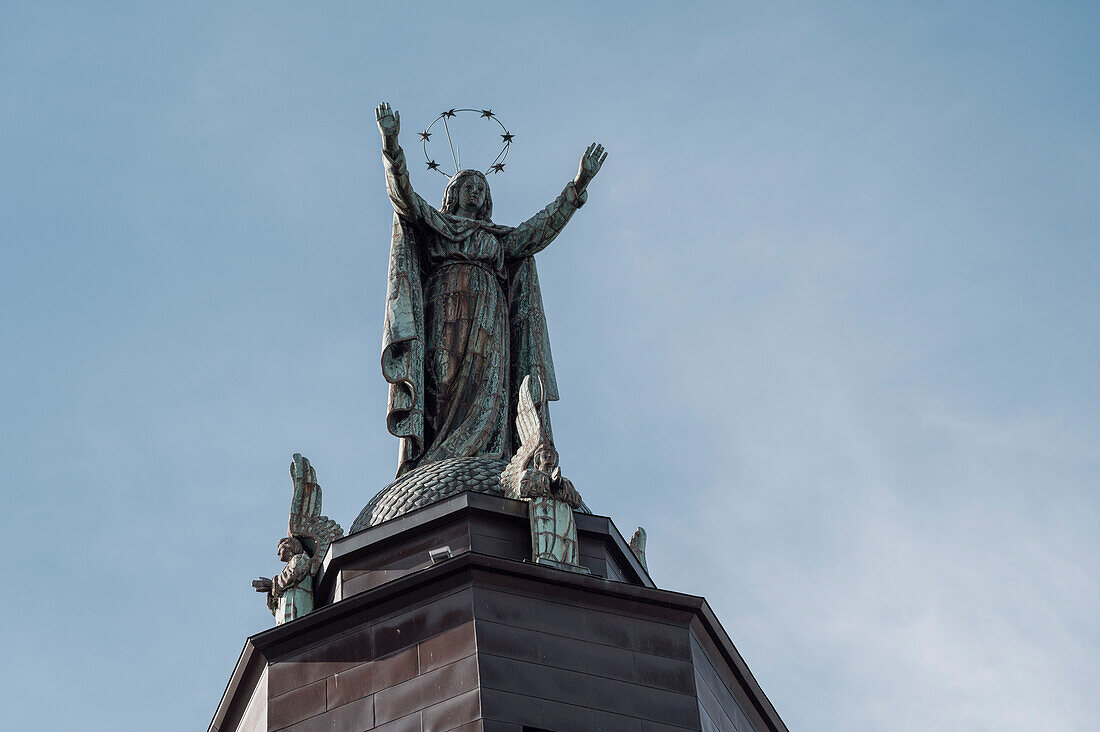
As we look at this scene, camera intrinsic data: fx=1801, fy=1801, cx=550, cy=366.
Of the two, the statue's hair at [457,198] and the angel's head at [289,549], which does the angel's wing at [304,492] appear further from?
the statue's hair at [457,198]

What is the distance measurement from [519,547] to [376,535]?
1672 mm

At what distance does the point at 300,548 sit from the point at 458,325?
14.1 ft

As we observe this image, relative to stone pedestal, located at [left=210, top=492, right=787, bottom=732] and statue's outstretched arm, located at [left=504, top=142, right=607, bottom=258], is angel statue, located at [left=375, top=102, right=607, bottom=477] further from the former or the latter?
stone pedestal, located at [left=210, top=492, right=787, bottom=732]

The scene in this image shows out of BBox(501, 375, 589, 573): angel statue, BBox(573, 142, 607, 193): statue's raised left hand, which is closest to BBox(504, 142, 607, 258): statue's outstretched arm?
BBox(573, 142, 607, 193): statue's raised left hand

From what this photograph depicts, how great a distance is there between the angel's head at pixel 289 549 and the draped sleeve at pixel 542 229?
19.2 feet

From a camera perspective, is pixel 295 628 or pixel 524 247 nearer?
pixel 295 628

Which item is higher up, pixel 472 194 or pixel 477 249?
pixel 472 194

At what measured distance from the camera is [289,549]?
21.0 metres

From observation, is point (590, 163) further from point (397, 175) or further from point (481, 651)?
point (481, 651)

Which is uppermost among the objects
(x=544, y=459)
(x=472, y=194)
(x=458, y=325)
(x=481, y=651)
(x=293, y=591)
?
(x=472, y=194)

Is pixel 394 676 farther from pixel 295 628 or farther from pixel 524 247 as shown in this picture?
pixel 524 247

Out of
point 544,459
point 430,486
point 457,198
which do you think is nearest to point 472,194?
point 457,198

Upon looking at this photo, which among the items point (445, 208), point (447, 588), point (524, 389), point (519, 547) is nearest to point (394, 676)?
point (447, 588)

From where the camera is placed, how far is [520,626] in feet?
61.2
